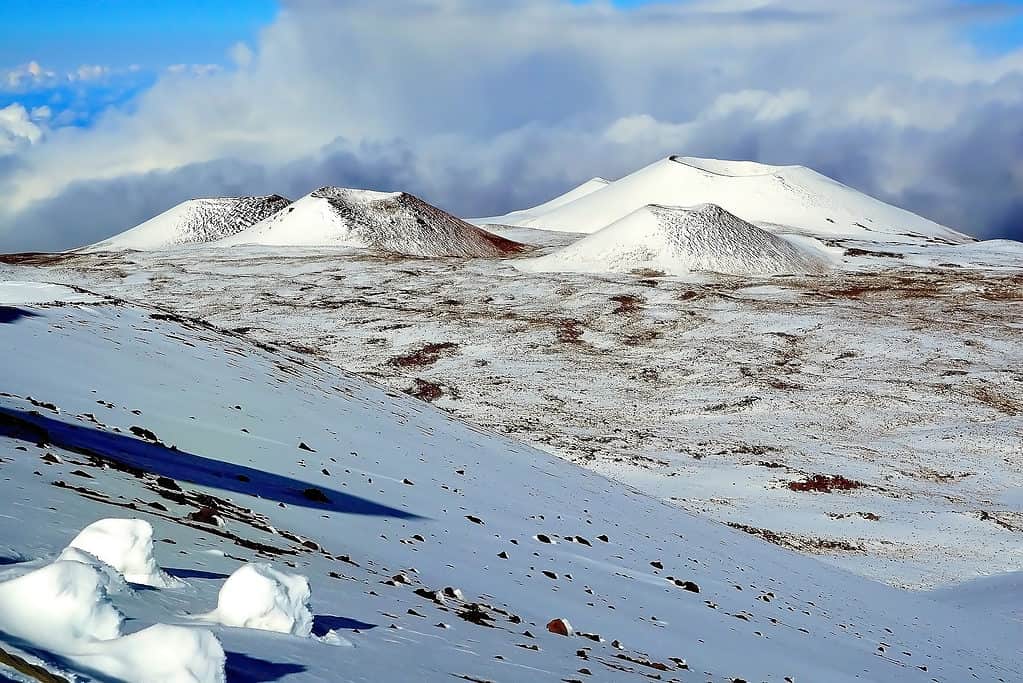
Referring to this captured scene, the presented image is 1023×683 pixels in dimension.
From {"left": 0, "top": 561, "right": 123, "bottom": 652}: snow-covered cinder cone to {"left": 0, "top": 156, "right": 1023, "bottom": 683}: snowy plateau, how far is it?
0.04 feet

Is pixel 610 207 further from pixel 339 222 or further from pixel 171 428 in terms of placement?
pixel 171 428

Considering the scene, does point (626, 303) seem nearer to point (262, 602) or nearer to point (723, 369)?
point (723, 369)

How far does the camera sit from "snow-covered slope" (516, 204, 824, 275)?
63156 mm

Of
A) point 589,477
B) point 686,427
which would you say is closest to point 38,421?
point 589,477

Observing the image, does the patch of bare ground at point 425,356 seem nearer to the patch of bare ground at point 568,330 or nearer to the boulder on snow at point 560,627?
the patch of bare ground at point 568,330

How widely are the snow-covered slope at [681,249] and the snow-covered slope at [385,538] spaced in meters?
42.2

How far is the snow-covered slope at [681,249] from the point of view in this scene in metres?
63.2

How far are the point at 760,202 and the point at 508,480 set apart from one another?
98151 mm

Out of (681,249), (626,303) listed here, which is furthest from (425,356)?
(681,249)

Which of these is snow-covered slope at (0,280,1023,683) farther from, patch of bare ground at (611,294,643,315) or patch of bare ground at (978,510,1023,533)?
patch of bare ground at (611,294,643,315)

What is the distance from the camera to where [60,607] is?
14.9 feet

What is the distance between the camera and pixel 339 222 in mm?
75875

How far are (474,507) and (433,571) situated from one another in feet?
14.0

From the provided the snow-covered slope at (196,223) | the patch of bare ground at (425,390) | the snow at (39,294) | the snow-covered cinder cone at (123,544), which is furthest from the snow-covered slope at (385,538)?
the snow-covered slope at (196,223)
